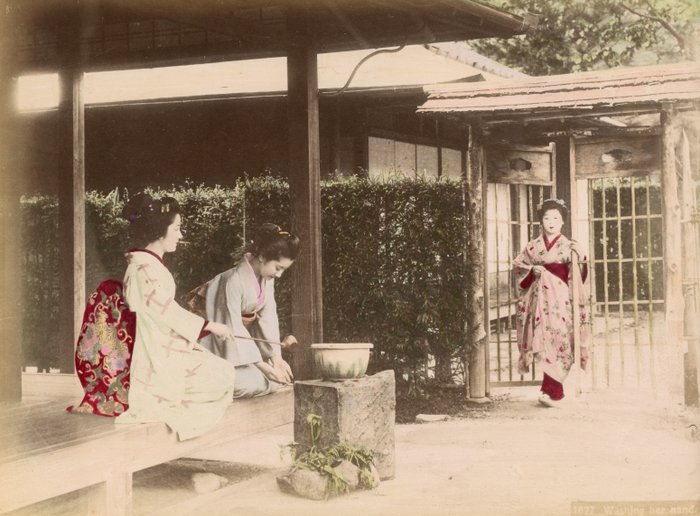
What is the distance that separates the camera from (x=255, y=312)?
656 cm

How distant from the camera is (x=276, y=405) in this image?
6.45m

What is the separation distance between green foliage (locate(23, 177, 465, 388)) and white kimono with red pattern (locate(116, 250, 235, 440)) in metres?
2.69

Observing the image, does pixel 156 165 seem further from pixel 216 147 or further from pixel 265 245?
pixel 265 245

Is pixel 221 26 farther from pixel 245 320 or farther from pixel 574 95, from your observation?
pixel 574 95

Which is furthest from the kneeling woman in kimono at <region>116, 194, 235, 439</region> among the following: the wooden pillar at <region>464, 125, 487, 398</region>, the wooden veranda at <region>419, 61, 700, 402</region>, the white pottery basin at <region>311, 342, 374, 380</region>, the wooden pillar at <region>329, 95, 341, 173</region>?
the wooden pillar at <region>329, 95, 341, 173</region>

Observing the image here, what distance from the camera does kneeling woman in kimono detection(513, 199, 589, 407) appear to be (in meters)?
8.26

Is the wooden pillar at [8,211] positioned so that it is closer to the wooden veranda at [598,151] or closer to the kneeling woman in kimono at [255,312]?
the kneeling woman in kimono at [255,312]

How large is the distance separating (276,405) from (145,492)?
110 centimetres

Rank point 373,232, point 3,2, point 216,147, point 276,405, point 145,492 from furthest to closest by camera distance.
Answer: point 216,147, point 373,232, point 276,405, point 145,492, point 3,2

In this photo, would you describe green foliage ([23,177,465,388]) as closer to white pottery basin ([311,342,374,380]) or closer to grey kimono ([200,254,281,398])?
grey kimono ([200,254,281,398])

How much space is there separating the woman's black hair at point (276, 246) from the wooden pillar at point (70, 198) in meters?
1.40

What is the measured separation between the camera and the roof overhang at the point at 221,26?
19.7ft

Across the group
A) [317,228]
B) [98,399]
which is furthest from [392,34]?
[98,399]

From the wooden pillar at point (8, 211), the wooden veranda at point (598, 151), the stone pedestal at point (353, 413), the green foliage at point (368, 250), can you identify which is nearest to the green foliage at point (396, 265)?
the green foliage at point (368, 250)
